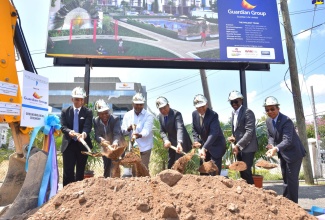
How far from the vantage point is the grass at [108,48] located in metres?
7.69

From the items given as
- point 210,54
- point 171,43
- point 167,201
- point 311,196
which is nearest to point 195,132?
point 167,201

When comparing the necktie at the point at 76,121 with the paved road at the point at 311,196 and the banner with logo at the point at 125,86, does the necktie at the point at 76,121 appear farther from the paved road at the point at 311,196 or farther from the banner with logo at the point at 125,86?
the banner with logo at the point at 125,86

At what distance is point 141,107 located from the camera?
477 centimetres

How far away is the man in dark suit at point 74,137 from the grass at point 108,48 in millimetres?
3459

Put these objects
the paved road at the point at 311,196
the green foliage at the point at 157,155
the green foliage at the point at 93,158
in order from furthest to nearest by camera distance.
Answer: the green foliage at the point at 157,155 → the green foliage at the point at 93,158 → the paved road at the point at 311,196

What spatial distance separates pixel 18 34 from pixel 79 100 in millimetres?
1270

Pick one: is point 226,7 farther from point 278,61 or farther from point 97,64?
point 97,64

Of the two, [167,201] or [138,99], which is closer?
[167,201]

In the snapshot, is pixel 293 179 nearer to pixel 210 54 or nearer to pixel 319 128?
pixel 210 54

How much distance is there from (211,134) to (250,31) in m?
4.53

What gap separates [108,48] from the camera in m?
7.83

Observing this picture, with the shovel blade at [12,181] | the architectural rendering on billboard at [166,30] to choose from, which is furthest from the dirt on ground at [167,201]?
the architectural rendering on billboard at [166,30]

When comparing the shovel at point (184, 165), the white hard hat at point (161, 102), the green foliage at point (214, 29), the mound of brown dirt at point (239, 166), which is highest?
the green foliage at point (214, 29)

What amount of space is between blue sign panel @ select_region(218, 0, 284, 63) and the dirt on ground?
5.77m
